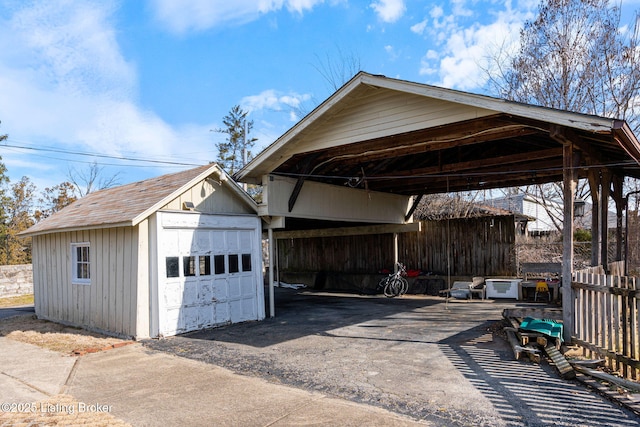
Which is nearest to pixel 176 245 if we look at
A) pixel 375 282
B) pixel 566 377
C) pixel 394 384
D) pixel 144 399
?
pixel 144 399

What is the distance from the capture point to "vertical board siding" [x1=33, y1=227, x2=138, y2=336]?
7.91 meters

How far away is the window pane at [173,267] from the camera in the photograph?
8.15 m

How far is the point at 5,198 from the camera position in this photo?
2050 centimetres

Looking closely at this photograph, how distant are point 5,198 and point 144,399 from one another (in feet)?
68.9

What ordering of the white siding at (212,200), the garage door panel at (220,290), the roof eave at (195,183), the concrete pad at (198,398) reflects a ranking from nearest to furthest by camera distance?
the concrete pad at (198,398) → the roof eave at (195,183) → the white siding at (212,200) → the garage door panel at (220,290)

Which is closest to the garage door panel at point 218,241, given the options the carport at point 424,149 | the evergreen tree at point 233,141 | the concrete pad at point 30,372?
the carport at point 424,149

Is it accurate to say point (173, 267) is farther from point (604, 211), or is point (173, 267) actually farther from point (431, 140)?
point (604, 211)

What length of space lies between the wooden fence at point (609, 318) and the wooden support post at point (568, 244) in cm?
12

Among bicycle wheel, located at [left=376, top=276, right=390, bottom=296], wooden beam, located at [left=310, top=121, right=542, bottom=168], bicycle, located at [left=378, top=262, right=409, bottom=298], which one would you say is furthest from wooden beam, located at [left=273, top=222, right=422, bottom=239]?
wooden beam, located at [left=310, top=121, right=542, bottom=168]

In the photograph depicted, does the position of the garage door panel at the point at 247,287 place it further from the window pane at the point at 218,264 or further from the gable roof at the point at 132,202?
the gable roof at the point at 132,202

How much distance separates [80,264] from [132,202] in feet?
6.83

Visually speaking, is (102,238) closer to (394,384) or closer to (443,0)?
(394,384)

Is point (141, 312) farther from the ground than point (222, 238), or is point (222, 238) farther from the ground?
point (222, 238)

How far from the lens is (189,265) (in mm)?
8516
